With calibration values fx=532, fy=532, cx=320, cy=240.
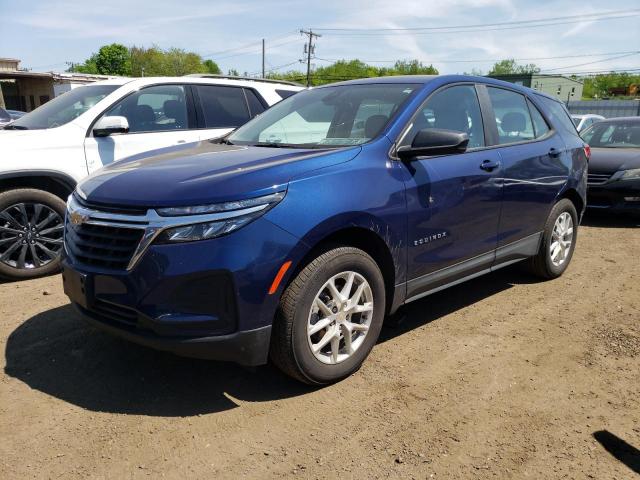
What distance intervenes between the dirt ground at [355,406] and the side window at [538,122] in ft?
5.26

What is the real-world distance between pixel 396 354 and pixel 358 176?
4.14 feet

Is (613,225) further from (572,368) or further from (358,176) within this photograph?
(358,176)

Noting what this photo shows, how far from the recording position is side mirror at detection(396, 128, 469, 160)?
320 cm

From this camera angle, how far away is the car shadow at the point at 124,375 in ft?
9.62

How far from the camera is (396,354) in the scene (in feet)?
11.6

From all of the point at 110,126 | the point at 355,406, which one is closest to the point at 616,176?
the point at 355,406

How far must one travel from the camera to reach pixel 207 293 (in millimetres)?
2535

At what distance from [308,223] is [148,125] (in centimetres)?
354

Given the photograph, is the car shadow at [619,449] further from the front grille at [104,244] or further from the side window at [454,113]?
the front grille at [104,244]

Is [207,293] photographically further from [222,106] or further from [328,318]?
[222,106]

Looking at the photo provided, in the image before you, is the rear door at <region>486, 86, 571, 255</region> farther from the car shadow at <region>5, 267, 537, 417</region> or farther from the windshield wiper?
the windshield wiper

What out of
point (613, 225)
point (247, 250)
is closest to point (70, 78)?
point (613, 225)

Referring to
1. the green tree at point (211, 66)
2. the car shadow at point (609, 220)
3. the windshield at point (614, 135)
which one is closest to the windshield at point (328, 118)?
the car shadow at point (609, 220)

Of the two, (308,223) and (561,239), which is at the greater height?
(308,223)
